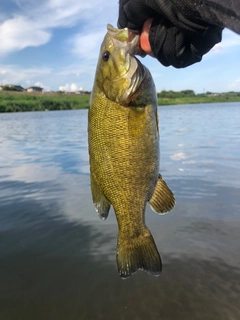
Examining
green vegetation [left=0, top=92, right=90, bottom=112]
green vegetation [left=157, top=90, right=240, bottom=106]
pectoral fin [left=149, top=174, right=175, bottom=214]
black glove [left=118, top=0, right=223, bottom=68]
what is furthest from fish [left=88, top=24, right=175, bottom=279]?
green vegetation [left=157, top=90, right=240, bottom=106]

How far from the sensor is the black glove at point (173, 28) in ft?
6.13

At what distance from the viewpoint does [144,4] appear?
6.45ft

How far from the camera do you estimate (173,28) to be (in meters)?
2.11

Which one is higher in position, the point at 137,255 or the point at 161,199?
the point at 161,199

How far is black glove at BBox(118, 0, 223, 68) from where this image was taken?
1.87 m

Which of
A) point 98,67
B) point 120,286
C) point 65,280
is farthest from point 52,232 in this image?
point 98,67

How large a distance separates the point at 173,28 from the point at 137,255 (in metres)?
1.57

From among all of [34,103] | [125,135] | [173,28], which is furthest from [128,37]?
[34,103]

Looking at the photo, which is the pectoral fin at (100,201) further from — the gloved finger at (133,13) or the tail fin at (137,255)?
the gloved finger at (133,13)

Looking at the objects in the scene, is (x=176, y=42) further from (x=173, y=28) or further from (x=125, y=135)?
(x=125, y=135)

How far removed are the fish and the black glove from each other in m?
0.14

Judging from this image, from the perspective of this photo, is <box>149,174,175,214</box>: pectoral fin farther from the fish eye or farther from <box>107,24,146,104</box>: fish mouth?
the fish eye

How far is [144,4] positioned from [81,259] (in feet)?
13.3

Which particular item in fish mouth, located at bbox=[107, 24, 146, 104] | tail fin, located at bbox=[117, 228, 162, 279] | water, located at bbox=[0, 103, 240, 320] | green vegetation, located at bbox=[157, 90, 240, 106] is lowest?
green vegetation, located at bbox=[157, 90, 240, 106]
